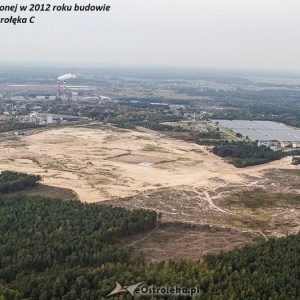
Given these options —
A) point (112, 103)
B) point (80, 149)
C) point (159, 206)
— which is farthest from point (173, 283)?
point (112, 103)

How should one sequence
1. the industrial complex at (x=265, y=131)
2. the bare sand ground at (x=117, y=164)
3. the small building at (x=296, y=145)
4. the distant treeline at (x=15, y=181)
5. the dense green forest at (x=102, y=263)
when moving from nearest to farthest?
1. the dense green forest at (x=102, y=263)
2. the distant treeline at (x=15, y=181)
3. the bare sand ground at (x=117, y=164)
4. the small building at (x=296, y=145)
5. the industrial complex at (x=265, y=131)

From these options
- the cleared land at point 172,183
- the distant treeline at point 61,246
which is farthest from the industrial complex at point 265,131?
the distant treeline at point 61,246

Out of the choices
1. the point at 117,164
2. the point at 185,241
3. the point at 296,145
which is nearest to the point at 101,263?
the point at 185,241

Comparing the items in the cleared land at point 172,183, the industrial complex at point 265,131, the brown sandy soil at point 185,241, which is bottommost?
the brown sandy soil at point 185,241

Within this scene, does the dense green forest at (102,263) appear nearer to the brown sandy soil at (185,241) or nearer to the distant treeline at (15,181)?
the brown sandy soil at (185,241)

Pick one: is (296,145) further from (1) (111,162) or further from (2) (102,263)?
(2) (102,263)

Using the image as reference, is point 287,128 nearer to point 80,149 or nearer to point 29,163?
point 80,149
